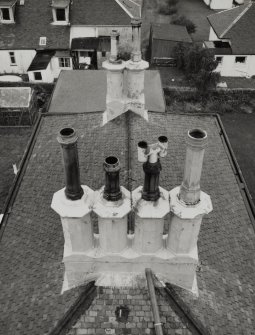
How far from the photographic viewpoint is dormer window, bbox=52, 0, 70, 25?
4391 centimetres

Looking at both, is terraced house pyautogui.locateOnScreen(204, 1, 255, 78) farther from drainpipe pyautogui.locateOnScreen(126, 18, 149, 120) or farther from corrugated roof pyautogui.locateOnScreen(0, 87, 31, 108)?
drainpipe pyautogui.locateOnScreen(126, 18, 149, 120)

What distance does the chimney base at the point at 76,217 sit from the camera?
9.05 metres

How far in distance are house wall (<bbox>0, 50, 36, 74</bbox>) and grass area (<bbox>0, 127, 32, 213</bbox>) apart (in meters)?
11.9

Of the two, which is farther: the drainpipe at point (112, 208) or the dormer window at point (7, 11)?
the dormer window at point (7, 11)

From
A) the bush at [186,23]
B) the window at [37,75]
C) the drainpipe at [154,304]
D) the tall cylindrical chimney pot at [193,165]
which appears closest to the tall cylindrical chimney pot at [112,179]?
the tall cylindrical chimney pot at [193,165]

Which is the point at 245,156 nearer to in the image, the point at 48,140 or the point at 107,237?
the point at 48,140

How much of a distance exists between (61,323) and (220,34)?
4263 centimetres

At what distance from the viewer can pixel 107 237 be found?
9.66m

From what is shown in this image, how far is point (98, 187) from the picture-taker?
599 inches

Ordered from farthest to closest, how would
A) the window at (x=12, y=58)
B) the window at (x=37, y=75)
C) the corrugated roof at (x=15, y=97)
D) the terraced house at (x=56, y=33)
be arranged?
1. the window at (x=12, y=58)
2. the terraced house at (x=56, y=33)
3. the window at (x=37, y=75)
4. the corrugated roof at (x=15, y=97)

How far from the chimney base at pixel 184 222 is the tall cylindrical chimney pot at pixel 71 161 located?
2.33 meters

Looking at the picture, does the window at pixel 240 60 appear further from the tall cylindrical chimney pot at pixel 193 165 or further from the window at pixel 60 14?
the tall cylindrical chimney pot at pixel 193 165

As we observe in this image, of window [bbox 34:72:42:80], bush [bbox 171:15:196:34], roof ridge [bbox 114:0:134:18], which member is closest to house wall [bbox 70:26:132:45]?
roof ridge [bbox 114:0:134:18]

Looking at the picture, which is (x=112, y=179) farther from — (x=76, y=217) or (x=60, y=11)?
(x=60, y=11)
